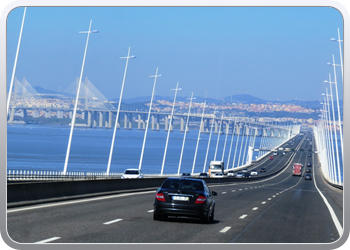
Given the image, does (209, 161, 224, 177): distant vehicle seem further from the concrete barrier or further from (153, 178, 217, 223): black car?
(153, 178, 217, 223): black car

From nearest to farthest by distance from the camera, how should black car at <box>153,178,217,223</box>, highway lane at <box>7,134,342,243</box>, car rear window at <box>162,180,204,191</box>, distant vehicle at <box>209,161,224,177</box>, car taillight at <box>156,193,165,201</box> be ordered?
highway lane at <box>7,134,342,243</box>, black car at <box>153,178,217,223</box>, car taillight at <box>156,193,165,201</box>, car rear window at <box>162,180,204,191</box>, distant vehicle at <box>209,161,224,177</box>

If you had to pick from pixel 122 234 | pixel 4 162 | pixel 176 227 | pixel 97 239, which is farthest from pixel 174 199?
pixel 4 162

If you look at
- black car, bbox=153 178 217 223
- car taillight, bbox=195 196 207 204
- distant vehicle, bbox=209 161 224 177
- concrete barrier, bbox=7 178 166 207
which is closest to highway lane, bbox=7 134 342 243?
black car, bbox=153 178 217 223

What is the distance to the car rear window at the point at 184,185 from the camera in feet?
56.1

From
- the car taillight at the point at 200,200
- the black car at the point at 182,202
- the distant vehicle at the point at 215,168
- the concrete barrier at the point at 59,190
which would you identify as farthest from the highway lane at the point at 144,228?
the distant vehicle at the point at 215,168

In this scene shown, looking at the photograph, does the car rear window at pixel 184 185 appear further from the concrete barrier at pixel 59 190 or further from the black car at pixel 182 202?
the concrete barrier at pixel 59 190

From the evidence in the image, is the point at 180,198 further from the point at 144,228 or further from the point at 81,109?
the point at 81,109

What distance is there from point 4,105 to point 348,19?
3.87 m

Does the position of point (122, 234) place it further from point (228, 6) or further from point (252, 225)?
point (228, 6)

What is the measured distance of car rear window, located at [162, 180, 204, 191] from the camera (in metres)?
17.1

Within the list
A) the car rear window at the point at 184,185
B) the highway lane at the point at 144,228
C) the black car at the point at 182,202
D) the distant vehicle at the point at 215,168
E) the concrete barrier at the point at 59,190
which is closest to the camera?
the highway lane at the point at 144,228

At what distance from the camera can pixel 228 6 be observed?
7.36 metres

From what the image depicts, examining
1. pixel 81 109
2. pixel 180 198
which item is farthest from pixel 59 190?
pixel 81 109

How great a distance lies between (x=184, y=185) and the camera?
17.4 m
